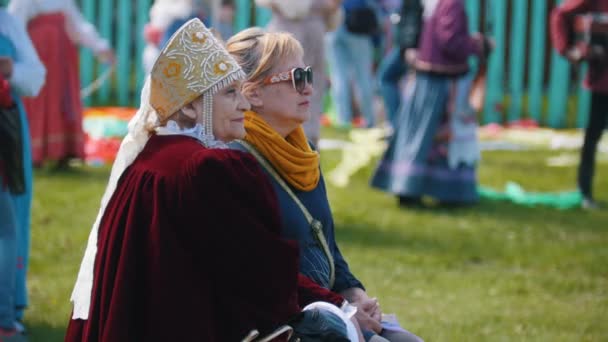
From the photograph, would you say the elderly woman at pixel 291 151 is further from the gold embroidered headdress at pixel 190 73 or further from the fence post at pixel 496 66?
the fence post at pixel 496 66

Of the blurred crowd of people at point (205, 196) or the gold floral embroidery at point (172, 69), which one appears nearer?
the blurred crowd of people at point (205, 196)

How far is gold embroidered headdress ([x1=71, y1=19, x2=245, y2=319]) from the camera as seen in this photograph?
2988mm

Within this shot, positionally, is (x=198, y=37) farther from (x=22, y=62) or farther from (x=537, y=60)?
(x=537, y=60)

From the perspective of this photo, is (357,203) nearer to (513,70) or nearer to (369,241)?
(369,241)

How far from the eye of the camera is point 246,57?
349cm

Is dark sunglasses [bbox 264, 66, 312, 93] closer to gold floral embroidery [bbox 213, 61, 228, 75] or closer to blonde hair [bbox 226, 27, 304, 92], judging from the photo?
blonde hair [bbox 226, 27, 304, 92]

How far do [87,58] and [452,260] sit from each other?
992 cm

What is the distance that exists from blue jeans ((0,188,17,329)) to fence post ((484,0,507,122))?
10.3 meters

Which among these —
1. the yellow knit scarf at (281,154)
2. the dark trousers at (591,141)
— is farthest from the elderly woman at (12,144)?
the dark trousers at (591,141)

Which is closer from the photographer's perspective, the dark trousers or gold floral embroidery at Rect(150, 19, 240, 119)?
gold floral embroidery at Rect(150, 19, 240, 119)

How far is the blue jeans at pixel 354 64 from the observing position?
42.7 feet

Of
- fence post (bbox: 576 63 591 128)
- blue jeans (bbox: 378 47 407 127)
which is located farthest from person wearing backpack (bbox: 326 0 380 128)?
fence post (bbox: 576 63 591 128)

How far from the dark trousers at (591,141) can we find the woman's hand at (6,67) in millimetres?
5010

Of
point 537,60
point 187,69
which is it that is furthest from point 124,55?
point 187,69
